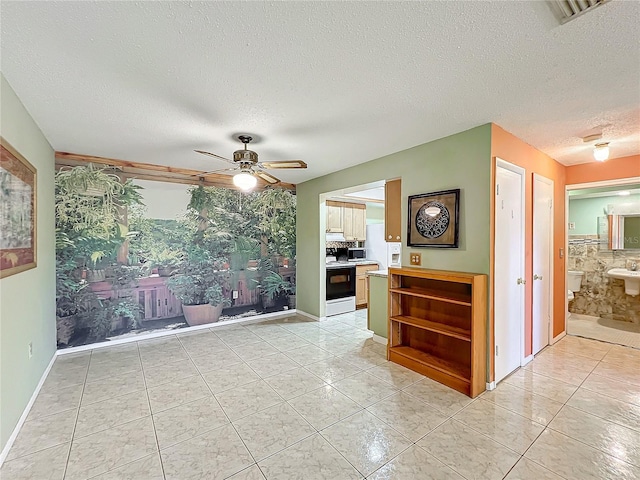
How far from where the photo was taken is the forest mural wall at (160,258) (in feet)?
11.9

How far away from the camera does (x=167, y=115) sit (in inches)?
96.4

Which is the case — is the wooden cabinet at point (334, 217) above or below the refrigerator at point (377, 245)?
above

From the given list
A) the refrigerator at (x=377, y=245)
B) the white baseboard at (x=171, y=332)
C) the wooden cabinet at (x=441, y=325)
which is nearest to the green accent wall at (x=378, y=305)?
the wooden cabinet at (x=441, y=325)

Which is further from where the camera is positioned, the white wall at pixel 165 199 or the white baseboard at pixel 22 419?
the white wall at pixel 165 199

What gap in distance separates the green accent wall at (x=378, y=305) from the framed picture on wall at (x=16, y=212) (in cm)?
354

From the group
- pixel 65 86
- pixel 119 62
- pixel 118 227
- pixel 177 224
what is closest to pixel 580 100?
pixel 119 62

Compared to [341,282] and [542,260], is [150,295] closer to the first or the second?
[341,282]

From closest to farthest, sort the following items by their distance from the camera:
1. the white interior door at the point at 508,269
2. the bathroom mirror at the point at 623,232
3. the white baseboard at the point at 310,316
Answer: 1. the white interior door at the point at 508,269
2. the bathroom mirror at the point at 623,232
3. the white baseboard at the point at 310,316

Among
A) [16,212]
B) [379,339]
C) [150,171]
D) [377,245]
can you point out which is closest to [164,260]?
[150,171]

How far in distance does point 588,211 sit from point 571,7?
5176 millimetres

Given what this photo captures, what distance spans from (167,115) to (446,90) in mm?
2226

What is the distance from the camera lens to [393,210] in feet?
11.8

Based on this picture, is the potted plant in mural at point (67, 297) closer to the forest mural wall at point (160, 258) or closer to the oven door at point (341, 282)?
the forest mural wall at point (160, 258)

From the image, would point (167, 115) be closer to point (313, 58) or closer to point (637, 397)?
point (313, 58)
